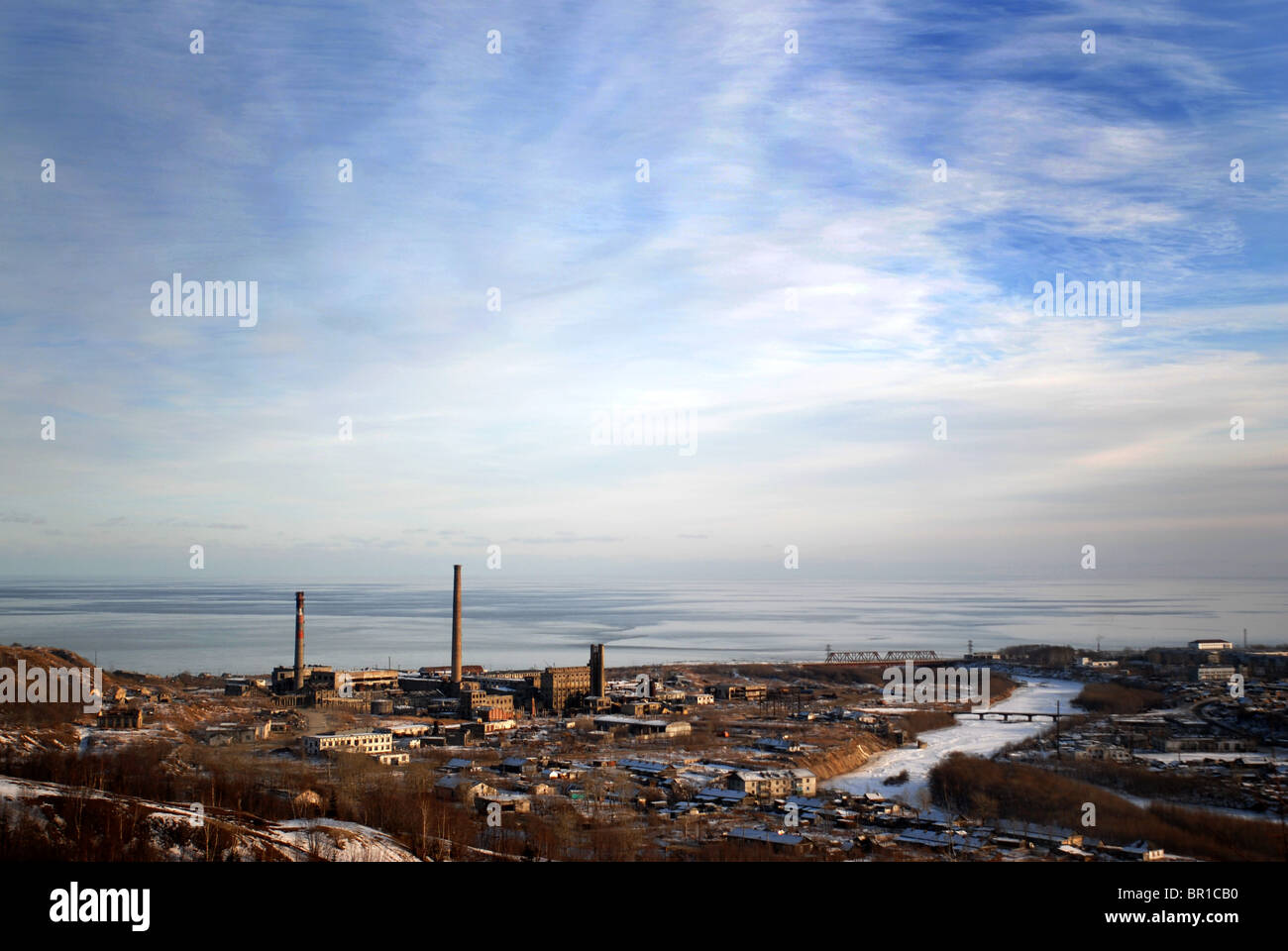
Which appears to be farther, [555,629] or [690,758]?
[555,629]

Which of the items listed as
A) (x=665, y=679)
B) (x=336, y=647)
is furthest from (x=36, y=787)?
(x=336, y=647)

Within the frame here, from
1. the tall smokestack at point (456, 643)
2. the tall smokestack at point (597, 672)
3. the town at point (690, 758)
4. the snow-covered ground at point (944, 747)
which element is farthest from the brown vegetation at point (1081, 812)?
the tall smokestack at point (456, 643)

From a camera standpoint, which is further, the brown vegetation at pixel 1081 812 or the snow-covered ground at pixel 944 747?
the snow-covered ground at pixel 944 747

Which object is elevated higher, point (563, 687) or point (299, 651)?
point (299, 651)

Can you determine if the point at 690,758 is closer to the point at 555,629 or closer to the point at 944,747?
the point at 944,747

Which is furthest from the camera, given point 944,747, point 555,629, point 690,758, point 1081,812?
point 555,629

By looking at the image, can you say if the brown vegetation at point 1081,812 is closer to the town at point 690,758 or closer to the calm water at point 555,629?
the town at point 690,758

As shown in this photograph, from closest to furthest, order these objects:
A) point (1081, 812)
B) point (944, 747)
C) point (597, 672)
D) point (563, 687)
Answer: point (1081, 812), point (944, 747), point (597, 672), point (563, 687)

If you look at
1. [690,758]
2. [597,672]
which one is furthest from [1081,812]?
[597,672]
